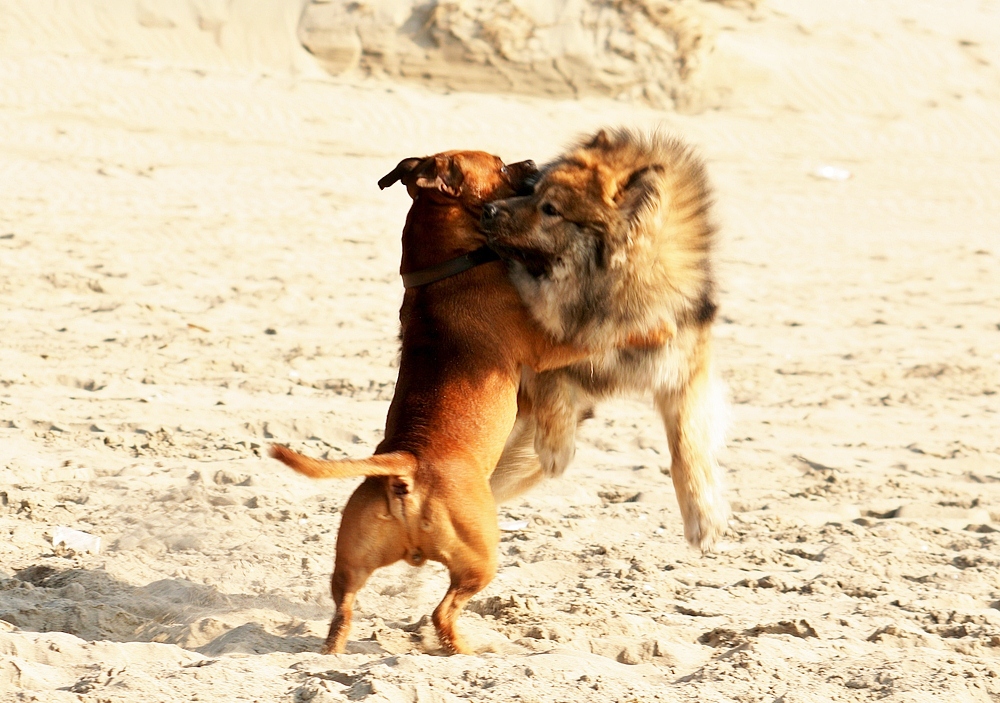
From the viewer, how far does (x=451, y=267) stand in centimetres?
411

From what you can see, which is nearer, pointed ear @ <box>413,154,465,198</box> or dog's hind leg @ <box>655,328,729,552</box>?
pointed ear @ <box>413,154,465,198</box>

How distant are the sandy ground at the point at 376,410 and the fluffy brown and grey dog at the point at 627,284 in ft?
2.15

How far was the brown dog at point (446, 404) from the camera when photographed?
3.65 meters

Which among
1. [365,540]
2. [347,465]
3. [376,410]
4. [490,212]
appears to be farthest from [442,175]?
[376,410]

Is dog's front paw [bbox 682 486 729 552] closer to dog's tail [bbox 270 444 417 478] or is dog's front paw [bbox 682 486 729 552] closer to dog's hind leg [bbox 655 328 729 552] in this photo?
dog's hind leg [bbox 655 328 729 552]

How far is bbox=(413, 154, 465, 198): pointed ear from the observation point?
4164mm

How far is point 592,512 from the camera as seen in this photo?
18.4ft

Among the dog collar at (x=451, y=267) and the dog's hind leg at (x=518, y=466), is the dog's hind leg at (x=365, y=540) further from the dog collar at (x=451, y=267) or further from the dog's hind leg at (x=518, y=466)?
the dog's hind leg at (x=518, y=466)

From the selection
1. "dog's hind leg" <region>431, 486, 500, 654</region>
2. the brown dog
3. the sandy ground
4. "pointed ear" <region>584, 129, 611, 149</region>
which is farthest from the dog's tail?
"pointed ear" <region>584, 129, 611, 149</region>

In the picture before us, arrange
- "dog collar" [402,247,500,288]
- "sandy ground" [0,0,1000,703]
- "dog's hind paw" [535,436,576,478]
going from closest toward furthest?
"sandy ground" [0,0,1000,703] < "dog collar" [402,247,500,288] < "dog's hind paw" [535,436,576,478]

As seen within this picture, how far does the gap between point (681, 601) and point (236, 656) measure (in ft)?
6.02

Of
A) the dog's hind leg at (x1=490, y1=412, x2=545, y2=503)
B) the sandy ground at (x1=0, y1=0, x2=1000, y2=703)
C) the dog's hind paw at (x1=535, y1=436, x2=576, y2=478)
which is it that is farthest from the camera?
the dog's hind leg at (x1=490, y1=412, x2=545, y2=503)

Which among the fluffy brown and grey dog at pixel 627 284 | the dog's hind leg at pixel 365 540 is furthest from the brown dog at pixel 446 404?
the fluffy brown and grey dog at pixel 627 284

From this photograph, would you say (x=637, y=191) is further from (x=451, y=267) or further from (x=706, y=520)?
(x=706, y=520)
